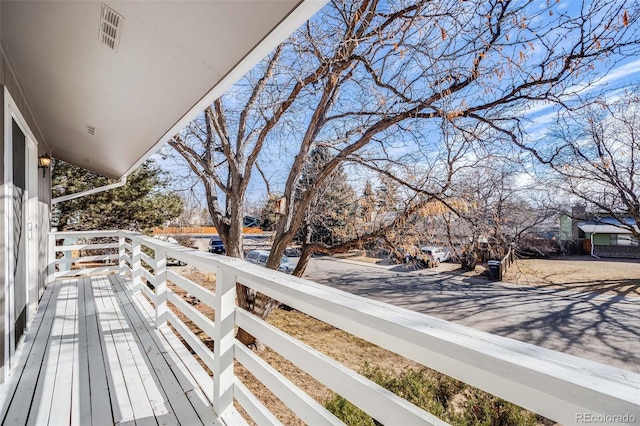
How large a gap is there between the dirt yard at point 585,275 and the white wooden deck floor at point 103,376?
1016 cm

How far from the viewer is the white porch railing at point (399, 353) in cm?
60

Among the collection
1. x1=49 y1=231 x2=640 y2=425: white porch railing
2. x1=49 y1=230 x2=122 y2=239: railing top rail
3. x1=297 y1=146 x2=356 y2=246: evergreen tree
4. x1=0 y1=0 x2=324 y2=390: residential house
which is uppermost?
x1=0 y1=0 x2=324 y2=390: residential house

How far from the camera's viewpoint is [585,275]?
1199 centimetres

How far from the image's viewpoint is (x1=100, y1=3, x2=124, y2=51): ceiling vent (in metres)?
1.63

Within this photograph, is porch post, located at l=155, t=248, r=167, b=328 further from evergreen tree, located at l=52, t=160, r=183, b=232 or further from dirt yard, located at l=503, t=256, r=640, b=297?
dirt yard, located at l=503, t=256, r=640, b=297

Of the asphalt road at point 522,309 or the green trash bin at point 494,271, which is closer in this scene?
the asphalt road at point 522,309

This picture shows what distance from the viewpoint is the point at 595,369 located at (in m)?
0.65

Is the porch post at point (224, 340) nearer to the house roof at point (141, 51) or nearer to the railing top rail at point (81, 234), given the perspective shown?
the house roof at point (141, 51)

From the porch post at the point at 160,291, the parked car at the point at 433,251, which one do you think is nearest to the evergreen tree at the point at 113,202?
the porch post at the point at 160,291

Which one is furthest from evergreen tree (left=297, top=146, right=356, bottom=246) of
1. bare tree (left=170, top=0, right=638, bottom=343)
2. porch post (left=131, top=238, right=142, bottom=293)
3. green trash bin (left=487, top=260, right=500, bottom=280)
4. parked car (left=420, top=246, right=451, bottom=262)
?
green trash bin (left=487, top=260, right=500, bottom=280)

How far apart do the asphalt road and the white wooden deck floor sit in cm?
665

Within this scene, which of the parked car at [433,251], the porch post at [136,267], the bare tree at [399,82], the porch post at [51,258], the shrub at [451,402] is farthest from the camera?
the parked car at [433,251]

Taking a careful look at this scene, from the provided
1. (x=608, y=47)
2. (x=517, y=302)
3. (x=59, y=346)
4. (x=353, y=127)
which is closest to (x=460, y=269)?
(x=517, y=302)

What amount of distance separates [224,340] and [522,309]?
440 inches
